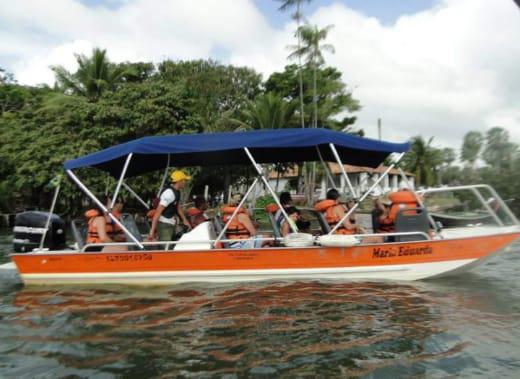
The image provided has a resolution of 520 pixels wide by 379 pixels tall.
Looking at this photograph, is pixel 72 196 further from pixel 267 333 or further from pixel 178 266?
pixel 267 333

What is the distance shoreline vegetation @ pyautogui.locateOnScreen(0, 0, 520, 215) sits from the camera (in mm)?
23531

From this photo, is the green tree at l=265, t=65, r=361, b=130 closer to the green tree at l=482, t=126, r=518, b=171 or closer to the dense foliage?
the dense foliage

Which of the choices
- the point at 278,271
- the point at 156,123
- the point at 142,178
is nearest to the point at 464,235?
the point at 278,271

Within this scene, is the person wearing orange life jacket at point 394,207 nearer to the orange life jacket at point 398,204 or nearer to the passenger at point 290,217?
the orange life jacket at point 398,204

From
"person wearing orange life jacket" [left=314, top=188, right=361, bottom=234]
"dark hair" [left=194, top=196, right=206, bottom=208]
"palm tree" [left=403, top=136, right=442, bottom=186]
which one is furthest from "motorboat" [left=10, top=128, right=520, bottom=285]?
"palm tree" [left=403, top=136, right=442, bottom=186]

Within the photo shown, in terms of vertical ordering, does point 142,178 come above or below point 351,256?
above

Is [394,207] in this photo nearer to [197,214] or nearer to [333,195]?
[333,195]

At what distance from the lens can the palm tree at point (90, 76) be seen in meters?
26.8

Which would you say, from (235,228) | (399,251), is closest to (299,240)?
(235,228)

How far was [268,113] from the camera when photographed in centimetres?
2767

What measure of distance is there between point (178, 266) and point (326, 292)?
89.3 inches

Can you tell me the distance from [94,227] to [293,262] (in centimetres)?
327

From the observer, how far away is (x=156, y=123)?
23.7 meters

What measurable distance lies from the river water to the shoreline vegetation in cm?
1205
